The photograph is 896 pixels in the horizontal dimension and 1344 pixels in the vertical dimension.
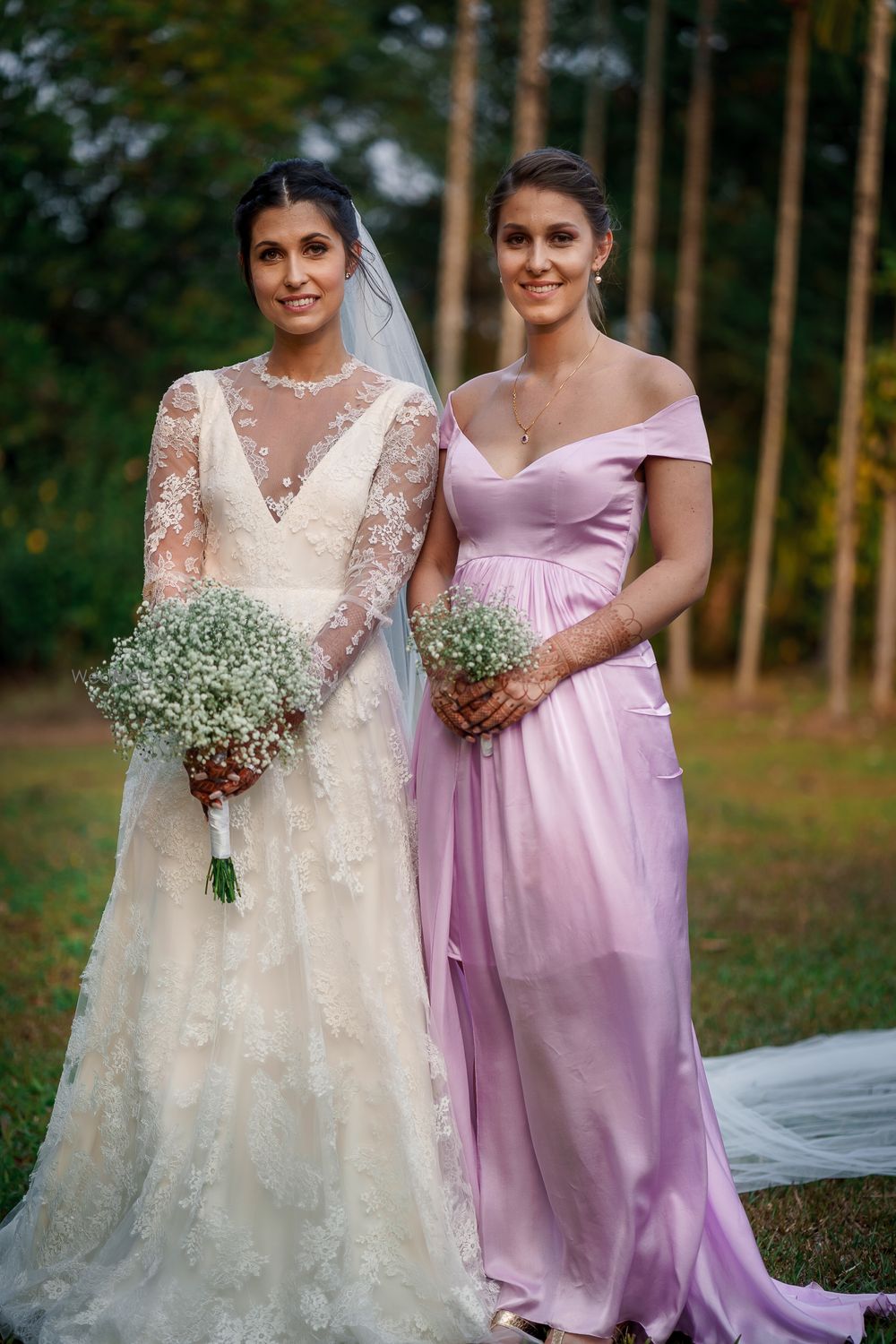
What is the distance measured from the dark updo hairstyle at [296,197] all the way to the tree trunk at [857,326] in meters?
13.1

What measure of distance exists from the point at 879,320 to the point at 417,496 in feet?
70.7

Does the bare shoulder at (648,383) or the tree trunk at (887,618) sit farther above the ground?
the bare shoulder at (648,383)

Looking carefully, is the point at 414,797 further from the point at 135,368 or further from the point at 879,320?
the point at 879,320

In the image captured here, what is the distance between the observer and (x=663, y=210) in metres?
24.0

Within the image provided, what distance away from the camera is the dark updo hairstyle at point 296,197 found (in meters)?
3.72

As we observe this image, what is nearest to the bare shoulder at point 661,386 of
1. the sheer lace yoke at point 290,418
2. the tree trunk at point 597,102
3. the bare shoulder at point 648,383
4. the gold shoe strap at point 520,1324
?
the bare shoulder at point 648,383

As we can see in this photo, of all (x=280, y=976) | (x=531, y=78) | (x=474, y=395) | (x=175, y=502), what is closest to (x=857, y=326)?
(x=531, y=78)

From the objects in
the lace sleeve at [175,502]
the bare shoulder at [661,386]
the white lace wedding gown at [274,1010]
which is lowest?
the white lace wedding gown at [274,1010]

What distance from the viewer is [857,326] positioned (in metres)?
16.5

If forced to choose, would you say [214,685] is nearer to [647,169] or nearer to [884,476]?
[884,476]

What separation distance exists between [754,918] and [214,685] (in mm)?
5379

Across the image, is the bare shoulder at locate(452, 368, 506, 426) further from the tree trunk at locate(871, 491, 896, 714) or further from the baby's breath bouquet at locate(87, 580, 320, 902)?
the tree trunk at locate(871, 491, 896, 714)

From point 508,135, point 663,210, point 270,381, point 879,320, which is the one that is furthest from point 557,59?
point 270,381

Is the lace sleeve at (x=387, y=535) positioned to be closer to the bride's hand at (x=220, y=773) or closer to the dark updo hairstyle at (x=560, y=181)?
the bride's hand at (x=220, y=773)
